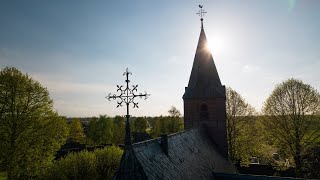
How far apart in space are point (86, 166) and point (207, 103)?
13.7 metres

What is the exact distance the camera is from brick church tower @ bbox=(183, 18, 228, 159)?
87.5ft

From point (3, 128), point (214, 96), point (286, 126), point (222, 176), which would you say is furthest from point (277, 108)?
point (3, 128)

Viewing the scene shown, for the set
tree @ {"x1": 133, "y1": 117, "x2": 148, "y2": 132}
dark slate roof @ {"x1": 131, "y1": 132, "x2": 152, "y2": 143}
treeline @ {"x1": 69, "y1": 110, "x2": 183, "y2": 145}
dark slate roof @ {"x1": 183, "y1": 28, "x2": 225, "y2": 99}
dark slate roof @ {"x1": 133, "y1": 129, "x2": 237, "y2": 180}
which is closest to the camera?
dark slate roof @ {"x1": 133, "y1": 129, "x2": 237, "y2": 180}

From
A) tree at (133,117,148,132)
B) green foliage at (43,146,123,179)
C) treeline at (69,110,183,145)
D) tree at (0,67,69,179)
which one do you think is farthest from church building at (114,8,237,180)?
tree at (133,117,148,132)

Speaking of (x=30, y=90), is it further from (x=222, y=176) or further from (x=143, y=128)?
(x=143, y=128)

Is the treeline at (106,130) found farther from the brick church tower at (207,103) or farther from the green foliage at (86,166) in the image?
the brick church tower at (207,103)

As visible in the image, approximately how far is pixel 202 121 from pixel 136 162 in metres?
17.7

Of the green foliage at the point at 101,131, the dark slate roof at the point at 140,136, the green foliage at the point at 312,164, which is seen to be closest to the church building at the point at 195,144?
the green foliage at the point at 312,164

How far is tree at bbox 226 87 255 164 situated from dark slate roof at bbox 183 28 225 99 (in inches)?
519

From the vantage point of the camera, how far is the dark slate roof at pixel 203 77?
2716 cm

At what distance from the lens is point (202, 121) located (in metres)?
27.2

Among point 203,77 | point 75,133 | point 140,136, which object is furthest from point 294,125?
point 75,133

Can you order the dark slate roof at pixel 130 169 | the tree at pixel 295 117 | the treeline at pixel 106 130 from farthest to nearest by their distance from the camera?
the treeline at pixel 106 130 → the tree at pixel 295 117 → the dark slate roof at pixel 130 169

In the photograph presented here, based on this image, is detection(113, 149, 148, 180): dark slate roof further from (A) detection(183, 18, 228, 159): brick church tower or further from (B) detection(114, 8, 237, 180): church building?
(A) detection(183, 18, 228, 159): brick church tower
